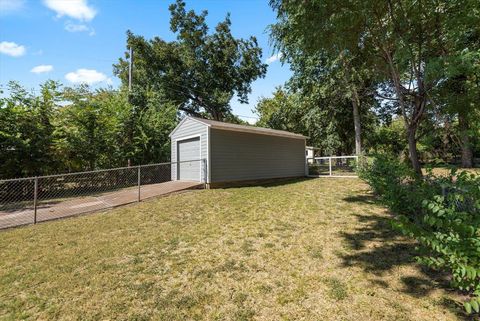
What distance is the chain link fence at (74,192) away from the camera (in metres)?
6.93

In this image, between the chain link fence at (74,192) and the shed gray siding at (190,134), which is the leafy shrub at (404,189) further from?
the shed gray siding at (190,134)

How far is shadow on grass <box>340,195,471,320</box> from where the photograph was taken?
285cm

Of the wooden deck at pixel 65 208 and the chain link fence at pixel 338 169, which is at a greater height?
the chain link fence at pixel 338 169

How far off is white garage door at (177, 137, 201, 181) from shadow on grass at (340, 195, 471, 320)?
7072 mm

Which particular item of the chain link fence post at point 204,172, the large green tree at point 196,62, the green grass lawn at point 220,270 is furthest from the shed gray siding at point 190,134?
the large green tree at point 196,62

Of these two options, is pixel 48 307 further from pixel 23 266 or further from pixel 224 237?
pixel 224 237

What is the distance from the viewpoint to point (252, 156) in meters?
12.0

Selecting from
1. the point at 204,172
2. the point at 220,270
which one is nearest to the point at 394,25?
the point at 220,270

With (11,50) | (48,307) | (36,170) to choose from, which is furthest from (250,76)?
(48,307)

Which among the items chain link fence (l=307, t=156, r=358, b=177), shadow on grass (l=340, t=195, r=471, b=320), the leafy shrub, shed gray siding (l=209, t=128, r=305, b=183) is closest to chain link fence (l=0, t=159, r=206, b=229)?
shed gray siding (l=209, t=128, r=305, b=183)

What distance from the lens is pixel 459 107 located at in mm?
5426

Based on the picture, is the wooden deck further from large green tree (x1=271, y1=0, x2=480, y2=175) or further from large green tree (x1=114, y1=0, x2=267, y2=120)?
large green tree (x1=114, y1=0, x2=267, y2=120)

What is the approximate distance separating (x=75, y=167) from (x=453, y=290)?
1371 cm

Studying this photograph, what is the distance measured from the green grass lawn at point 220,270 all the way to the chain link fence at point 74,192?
128 cm
